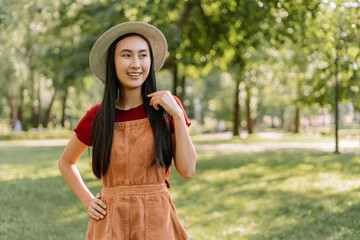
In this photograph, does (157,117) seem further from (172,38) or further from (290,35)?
(290,35)

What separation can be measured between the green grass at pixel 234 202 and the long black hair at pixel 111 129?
13.9ft

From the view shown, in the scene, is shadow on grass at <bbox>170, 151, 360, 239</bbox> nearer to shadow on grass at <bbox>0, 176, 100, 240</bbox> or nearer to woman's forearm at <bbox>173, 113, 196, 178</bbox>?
shadow on grass at <bbox>0, 176, 100, 240</bbox>

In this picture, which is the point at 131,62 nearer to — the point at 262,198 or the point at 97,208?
the point at 97,208

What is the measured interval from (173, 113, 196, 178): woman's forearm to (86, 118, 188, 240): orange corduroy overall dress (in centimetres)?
11

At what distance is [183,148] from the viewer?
2137mm

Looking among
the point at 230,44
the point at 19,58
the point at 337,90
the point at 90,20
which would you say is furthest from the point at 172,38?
the point at 19,58

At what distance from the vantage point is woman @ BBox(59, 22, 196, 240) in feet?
6.97

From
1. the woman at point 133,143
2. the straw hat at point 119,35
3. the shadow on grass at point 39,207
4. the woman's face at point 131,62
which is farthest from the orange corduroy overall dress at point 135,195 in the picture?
the shadow on grass at point 39,207

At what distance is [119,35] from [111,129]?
0.53m

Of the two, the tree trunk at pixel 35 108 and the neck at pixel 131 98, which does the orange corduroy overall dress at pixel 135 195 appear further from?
the tree trunk at pixel 35 108

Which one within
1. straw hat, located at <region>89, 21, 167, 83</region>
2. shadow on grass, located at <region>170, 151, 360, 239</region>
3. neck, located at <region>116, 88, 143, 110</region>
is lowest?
shadow on grass, located at <region>170, 151, 360, 239</region>

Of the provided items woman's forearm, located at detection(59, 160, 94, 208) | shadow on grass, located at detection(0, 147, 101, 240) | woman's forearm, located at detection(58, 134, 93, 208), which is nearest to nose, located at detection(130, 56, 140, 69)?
woman's forearm, located at detection(58, 134, 93, 208)

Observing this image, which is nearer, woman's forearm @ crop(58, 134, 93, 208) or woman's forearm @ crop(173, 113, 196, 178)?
woman's forearm @ crop(173, 113, 196, 178)

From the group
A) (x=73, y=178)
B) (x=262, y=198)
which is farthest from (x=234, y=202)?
(x=73, y=178)
